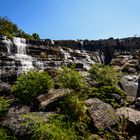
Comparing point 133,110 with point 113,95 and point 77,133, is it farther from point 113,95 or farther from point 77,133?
point 77,133

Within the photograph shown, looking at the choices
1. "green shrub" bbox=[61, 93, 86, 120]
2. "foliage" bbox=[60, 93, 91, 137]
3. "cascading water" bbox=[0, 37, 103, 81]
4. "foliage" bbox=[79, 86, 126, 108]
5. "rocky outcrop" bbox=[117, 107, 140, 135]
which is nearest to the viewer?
"foliage" bbox=[60, 93, 91, 137]

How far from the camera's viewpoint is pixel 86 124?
15.8m

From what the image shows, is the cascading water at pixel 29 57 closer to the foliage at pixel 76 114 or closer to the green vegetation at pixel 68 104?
the green vegetation at pixel 68 104

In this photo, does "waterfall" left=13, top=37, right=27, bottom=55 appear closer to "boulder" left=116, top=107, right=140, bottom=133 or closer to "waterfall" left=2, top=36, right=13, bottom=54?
"waterfall" left=2, top=36, right=13, bottom=54

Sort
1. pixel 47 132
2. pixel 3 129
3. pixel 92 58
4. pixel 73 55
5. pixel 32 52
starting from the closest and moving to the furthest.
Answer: pixel 47 132 < pixel 3 129 < pixel 32 52 < pixel 73 55 < pixel 92 58

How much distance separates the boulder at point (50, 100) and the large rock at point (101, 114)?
1593mm

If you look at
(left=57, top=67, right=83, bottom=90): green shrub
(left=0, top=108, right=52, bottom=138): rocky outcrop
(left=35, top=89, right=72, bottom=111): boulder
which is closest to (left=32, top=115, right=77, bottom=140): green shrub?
(left=0, top=108, right=52, bottom=138): rocky outcrop

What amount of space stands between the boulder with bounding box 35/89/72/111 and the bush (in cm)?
60

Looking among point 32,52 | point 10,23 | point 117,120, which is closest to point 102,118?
point 117,120

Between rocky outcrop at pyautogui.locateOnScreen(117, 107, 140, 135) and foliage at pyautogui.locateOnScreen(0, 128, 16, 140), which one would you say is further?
rocky outcrop at pyautogui.locateOnScreen(117, 107, 140, 135)

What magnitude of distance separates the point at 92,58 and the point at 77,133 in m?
43.5

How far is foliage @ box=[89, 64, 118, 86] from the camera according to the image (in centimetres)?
2259

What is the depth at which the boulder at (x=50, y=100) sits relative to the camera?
16.7 m

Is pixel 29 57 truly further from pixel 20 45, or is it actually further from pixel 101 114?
pixel 101 114
